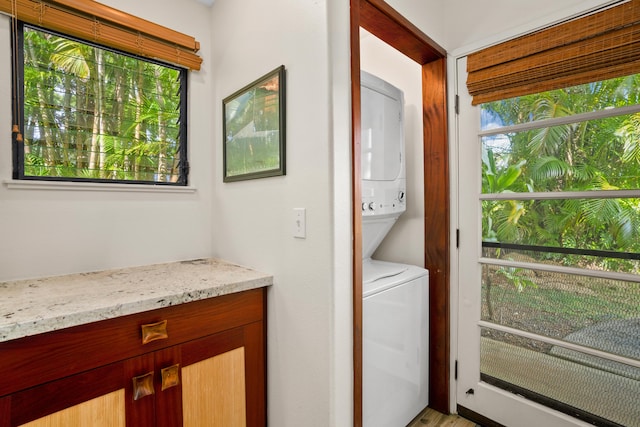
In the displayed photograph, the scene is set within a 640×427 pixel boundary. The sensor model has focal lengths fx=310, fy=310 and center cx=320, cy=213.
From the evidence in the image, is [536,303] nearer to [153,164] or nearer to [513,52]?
[513,52]

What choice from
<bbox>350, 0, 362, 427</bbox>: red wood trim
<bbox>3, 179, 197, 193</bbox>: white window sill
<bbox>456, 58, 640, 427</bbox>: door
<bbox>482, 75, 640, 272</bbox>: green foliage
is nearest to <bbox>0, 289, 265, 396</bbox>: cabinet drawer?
<bbox>350, 0, 362, 427</bbox>: red wood trim

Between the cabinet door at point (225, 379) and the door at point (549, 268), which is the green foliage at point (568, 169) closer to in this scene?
the door at point (549, 268)

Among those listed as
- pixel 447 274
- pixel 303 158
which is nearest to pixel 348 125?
pixel 303 158

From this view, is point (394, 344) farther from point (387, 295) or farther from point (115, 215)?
point (115, 215)

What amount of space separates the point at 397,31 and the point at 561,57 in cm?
73

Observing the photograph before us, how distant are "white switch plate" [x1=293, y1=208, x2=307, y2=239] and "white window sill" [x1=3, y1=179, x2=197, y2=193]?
87 centimetres

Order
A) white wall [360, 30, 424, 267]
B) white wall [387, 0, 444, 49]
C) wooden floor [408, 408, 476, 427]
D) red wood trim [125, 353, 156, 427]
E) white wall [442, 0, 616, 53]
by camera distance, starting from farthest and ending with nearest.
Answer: white wall [360, 30, 424, 267] → wooden floor [408, 408, 476, 427] → white wall [387, 0, 444, 49] → white wall [442, 0, 616, 53] → red wood trim [125, 353, 156, 427]

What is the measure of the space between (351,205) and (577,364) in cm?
127

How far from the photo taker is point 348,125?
1.21 m

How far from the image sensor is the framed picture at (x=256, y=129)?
136 centimetres

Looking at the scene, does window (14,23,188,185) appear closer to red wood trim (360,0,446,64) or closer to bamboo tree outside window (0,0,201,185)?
bamboo tree outside window (0,0,201,185)

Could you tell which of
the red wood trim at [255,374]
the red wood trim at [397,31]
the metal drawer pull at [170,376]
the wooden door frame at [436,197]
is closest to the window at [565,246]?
the wooden door frame at [436,197]

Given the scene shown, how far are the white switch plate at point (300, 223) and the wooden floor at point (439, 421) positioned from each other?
1288mm

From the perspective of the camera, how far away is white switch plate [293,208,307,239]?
4.09 feet
